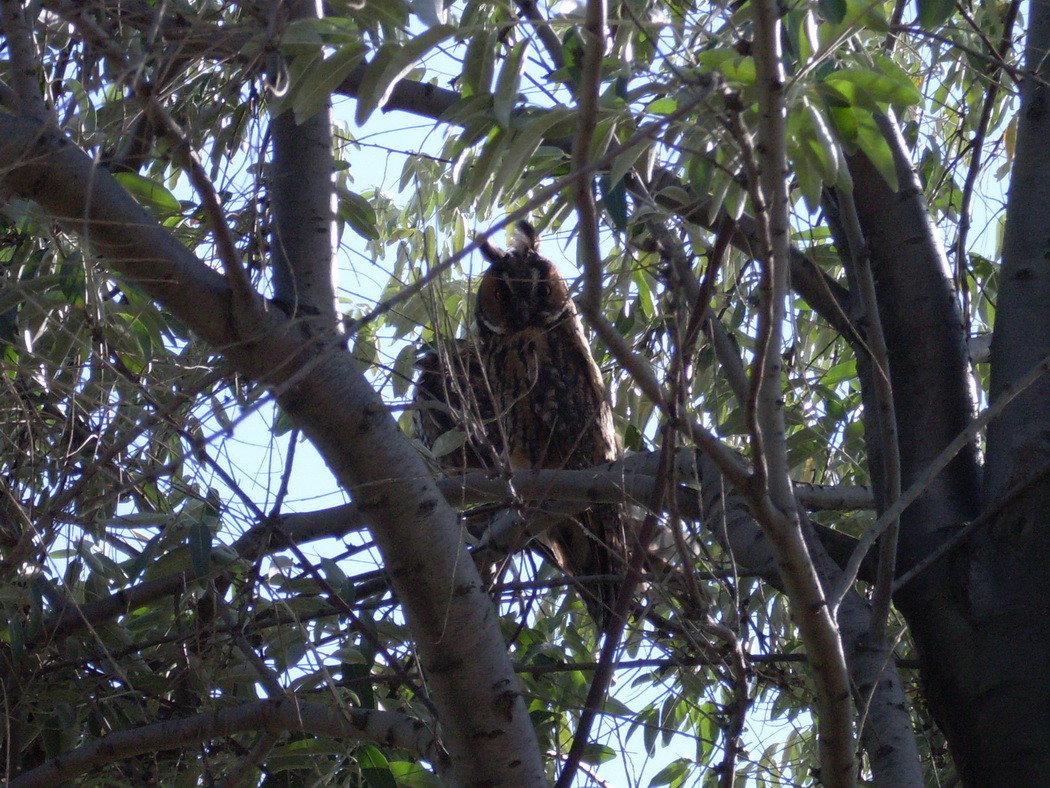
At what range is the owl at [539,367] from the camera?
3.35 meters

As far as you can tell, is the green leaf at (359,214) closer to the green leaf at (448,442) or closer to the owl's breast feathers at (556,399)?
the green leaf at (448,442)

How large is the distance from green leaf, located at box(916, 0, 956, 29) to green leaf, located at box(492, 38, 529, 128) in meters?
0.52

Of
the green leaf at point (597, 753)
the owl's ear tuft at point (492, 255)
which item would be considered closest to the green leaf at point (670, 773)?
the green leaf at point (597, 753)

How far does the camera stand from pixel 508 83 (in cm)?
111

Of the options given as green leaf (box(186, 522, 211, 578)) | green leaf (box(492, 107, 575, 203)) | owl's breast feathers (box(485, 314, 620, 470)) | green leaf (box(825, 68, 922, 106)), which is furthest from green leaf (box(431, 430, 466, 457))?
owl's breast feathers (box(485, 314, 620, 470))

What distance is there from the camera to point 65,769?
159 centimetres

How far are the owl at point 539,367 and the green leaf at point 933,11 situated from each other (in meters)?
2.01

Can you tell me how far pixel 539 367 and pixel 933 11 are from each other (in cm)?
214

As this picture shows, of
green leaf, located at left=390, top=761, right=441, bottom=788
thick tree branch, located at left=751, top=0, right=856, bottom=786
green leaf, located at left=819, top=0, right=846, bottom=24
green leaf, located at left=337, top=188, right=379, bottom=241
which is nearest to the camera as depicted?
thick tree branch, located at left=751, top=0, right=856, bottom=786

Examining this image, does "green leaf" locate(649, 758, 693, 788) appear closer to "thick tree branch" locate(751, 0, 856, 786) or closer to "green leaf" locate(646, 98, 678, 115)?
"thick tree branch" locate(751, 0, 856, 786)

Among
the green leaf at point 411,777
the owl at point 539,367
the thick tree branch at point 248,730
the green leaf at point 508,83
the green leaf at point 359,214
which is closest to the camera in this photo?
the green leaf at point 508,83

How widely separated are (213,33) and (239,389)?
748 millimetres

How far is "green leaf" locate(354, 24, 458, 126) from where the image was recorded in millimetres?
1076

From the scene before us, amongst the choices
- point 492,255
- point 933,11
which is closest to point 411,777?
point 933,11
